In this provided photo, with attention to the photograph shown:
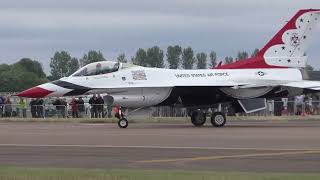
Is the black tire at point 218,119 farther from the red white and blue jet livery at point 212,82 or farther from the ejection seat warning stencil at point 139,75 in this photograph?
the ejection seat warning stencil at point 139,75

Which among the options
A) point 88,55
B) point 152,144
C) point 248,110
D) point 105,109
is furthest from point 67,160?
point 88,55

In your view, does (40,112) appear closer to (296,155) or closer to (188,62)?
(296,155)

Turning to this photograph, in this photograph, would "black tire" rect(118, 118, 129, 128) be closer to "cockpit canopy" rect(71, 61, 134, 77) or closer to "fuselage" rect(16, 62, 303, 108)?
"fuselage" rect(16, 62, 303, 108)

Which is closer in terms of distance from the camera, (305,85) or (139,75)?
(139,75)

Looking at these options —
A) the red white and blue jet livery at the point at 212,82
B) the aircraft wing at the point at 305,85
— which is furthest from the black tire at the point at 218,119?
the aircraft wing at the point at 305,85

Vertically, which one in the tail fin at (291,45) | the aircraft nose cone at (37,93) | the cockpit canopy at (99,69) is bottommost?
the aircraft nose cone at (37,93)

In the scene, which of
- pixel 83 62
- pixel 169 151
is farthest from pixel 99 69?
pixel 83 62

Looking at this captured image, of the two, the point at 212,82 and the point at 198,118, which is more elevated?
the point at 212,82

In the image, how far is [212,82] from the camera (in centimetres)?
3002

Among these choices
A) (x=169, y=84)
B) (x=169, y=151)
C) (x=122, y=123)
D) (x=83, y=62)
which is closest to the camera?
(x=169, y=151)

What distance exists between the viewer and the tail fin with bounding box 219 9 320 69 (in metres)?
31.0

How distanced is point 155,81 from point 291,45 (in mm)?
6321

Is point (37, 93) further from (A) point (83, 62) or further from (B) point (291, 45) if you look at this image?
(A) point (83, 62)

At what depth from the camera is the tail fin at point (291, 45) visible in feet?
102
